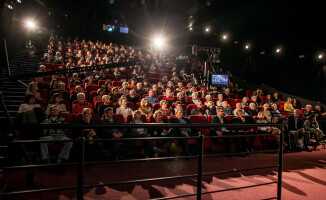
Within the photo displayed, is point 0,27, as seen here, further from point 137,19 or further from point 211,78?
point 137,19

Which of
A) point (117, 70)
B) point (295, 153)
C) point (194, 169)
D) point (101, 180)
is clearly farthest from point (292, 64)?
point (101, 180)

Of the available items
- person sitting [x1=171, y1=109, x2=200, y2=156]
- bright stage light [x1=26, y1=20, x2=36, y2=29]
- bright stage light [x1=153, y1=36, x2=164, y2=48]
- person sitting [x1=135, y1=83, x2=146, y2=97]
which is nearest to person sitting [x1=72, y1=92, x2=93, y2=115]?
person sitting [x1=171, y1=109, x2=200, y2=156]

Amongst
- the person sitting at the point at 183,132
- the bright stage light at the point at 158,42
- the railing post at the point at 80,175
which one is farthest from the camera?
the bright stage light at the point at 158,42

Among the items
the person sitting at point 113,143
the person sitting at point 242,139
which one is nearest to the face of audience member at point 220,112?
the person sitting at point 242,139

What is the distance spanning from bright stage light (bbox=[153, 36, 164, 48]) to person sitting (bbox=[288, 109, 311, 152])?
10354 mm

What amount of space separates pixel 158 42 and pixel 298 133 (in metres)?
11.4

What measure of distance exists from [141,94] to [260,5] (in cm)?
758

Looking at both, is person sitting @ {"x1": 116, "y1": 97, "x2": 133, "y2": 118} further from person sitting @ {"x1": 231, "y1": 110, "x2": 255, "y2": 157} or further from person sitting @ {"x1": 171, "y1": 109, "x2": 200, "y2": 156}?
person sitting @ {"x1": 231, "y1": 110, "x2": 255, "y2": 157}

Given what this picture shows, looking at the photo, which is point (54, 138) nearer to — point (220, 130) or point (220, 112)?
point (220, 130)

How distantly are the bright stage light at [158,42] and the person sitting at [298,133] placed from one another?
10.4 metres

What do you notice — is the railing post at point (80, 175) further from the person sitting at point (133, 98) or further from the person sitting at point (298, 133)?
the person sitting at point (298, 133)

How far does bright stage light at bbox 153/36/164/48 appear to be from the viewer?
1429cm

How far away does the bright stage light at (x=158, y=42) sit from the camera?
14293 millimetres

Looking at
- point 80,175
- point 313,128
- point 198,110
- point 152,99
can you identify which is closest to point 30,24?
point 152,99
